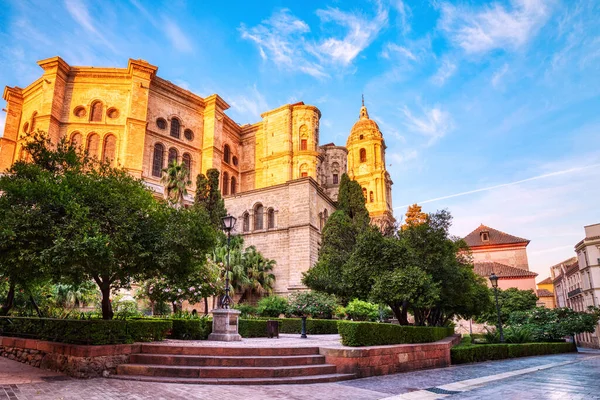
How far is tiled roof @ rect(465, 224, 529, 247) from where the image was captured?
44188mm

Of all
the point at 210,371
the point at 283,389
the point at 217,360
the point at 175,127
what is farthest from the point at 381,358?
the point at 175,127

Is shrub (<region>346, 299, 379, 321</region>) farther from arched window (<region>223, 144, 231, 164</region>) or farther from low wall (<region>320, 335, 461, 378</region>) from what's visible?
arched window (<region>223, 144, 231, 164</region>)

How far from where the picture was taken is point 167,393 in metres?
6.36

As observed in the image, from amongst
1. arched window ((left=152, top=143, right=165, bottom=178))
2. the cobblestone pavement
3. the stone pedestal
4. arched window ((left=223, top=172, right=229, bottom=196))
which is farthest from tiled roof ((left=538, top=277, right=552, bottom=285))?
the stone pedestal

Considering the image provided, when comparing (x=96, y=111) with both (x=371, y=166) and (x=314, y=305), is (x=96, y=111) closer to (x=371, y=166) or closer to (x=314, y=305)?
(x=314, y=305)

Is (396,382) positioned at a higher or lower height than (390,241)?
lower

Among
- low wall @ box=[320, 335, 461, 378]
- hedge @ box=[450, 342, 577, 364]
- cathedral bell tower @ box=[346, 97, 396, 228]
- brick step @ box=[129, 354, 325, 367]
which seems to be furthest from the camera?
cathedral bell tower @ box=[346, 97, 396, 228]

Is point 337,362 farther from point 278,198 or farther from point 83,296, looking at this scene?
point 278,198

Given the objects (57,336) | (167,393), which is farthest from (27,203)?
(167,393)

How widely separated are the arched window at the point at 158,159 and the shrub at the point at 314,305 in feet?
72.4

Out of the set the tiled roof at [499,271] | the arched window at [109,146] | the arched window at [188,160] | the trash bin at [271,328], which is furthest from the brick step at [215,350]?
the tiled roof at [499,271]

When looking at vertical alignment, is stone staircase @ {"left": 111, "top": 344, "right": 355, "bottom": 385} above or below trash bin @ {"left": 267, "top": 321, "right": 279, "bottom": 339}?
below

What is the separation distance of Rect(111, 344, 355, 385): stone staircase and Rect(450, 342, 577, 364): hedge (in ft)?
19.1

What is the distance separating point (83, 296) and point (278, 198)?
15393mm
